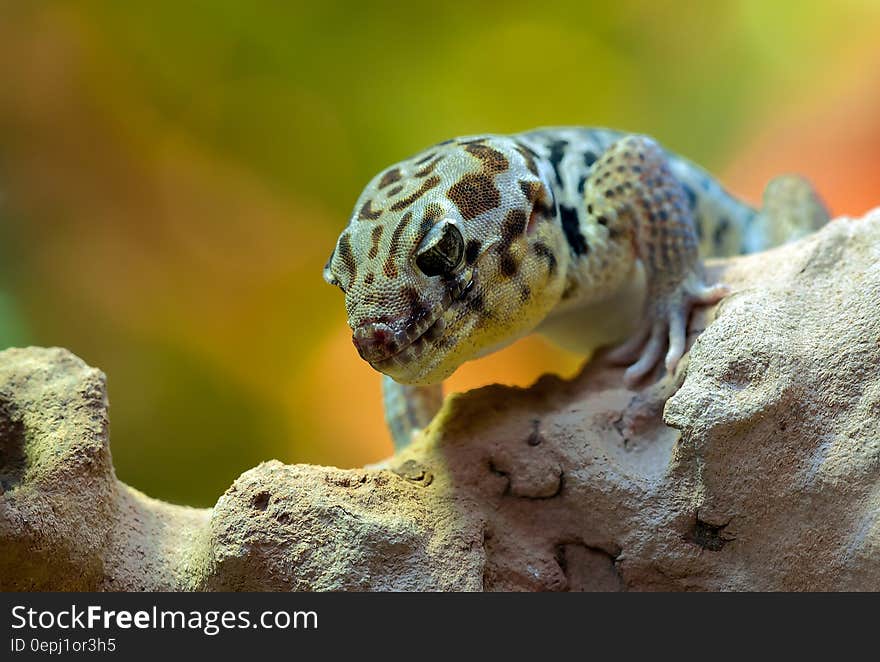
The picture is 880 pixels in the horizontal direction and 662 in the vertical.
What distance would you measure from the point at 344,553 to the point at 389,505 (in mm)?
213

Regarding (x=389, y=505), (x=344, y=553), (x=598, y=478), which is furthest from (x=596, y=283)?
(x=344, y=553)

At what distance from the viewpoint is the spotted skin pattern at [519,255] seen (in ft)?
8.23

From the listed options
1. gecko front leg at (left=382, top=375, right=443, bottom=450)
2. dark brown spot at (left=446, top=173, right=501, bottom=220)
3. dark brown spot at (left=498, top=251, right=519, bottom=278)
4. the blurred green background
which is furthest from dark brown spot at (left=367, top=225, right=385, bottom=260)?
the blurred green background

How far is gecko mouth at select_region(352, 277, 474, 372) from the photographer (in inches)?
96.3

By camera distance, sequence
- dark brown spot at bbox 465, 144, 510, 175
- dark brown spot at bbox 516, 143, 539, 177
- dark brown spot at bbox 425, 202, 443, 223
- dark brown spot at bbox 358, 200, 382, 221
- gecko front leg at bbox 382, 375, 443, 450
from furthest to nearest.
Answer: gecko front leg at bbox 382, 375, 443, 450 → dark brown spot at bbox 516, 143, 539, 177 → dark brown spot at bbox 465, 144, 510, 175 → dark brown spot at bbox 358, 200, 382, 221 → dark brown spot at bbox 425, 202, 443, 223

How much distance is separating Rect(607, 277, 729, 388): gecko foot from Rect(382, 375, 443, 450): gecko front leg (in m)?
0.96

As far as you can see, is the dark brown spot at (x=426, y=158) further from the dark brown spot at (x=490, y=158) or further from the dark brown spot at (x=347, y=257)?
the dark brown spot at (x=347, y=257)

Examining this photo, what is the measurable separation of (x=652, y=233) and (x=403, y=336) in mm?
1215

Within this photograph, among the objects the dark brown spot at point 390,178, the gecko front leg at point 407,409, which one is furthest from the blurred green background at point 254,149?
the dark brown spot at point 390,178

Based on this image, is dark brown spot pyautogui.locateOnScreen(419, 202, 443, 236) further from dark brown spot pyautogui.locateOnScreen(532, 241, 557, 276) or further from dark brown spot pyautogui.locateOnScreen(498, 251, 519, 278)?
dark brown spot pyautogui.locateOnScreen(532, 241, 557, 276)

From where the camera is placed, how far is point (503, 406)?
A: 2.95 metres

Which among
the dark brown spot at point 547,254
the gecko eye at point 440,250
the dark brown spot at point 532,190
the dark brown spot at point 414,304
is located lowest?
the dark brown spot at point 414,304

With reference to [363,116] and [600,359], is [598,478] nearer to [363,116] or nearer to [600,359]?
[600,359]

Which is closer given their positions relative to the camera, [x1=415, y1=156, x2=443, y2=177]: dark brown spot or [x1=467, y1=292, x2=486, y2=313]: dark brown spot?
[x1=467, y1=292, x2=486, y2=313]: dark brown spot
